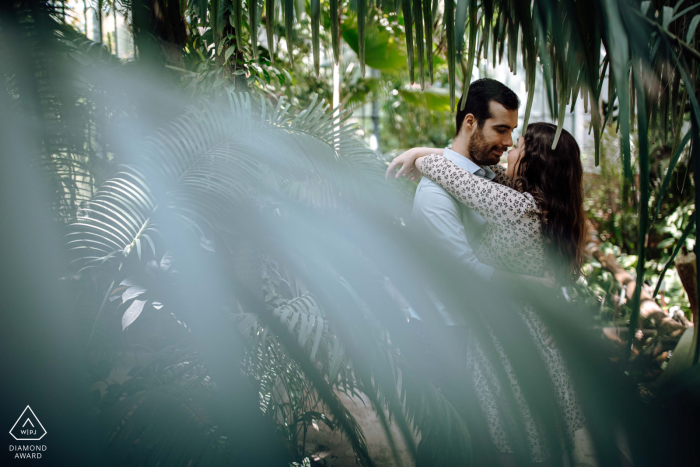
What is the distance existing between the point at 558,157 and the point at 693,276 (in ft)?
5.38

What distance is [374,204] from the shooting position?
1.32 metres

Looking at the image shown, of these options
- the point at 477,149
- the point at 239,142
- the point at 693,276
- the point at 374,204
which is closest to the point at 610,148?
the point at 693,276

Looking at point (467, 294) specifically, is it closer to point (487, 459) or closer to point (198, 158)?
point (487, 459)

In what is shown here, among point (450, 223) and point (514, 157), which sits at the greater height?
point (514, 157)

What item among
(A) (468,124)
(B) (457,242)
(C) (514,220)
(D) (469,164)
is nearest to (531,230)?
(C) (514,220)

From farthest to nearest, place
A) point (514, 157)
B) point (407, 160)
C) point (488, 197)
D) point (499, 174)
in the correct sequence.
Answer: point (499, 174) < point (407, 160) < point (514, 157) < point (488, 197)

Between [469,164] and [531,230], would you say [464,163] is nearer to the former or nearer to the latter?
[469,164]

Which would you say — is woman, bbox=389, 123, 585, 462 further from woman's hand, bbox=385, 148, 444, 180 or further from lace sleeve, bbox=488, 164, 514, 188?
lace sleeve, bbox=488, 164, 514, 188

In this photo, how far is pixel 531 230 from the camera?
1120 millimetres

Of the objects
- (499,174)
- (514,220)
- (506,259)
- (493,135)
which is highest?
(493,135)

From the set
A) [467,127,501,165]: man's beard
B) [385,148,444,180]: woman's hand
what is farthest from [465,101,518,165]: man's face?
[385,148,444,180]: woman's hand

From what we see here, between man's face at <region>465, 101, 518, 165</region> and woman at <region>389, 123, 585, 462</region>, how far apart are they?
0.26 feet

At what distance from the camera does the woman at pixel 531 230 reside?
3.67 feet

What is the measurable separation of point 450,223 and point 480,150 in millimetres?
310
